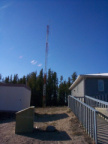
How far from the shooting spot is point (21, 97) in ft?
45.0

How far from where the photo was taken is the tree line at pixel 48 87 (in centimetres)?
3334

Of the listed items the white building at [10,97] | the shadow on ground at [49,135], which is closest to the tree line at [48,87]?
the white building at [10,97]

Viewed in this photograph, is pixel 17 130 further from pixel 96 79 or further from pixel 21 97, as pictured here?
pixel 96 79

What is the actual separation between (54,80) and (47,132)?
2958 centimetres

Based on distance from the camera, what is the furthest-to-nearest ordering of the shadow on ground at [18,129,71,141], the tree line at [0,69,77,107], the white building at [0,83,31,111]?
the tree line at [0,69,77,107] < the white building at [0,83,31,111] < the shadow on ground at [18,129,71,141]

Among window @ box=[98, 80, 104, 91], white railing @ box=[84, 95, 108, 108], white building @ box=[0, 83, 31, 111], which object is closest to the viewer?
white railing @ box=[84, 95, 108, 108]

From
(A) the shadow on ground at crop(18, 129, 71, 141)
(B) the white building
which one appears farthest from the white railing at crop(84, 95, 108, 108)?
(B) the white building

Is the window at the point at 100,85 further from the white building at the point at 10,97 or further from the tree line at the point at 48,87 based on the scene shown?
the tree line at the point at 48,87

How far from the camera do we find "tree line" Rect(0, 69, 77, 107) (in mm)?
33344

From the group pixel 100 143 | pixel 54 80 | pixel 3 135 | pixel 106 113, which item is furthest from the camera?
pixel 54 80

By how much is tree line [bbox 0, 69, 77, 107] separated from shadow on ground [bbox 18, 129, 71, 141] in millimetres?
25843

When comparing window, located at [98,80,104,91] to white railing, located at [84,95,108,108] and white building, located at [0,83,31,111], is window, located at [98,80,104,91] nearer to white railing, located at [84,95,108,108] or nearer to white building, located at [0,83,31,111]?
white railing, located at [84,95,108,108]

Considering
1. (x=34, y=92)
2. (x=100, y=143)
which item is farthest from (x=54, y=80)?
(x=100, y=143)

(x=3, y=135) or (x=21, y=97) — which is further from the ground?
(x=21, y=97)
